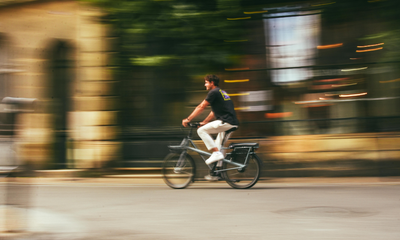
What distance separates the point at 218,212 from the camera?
17.0 ft

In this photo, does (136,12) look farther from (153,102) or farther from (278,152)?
(278,152)

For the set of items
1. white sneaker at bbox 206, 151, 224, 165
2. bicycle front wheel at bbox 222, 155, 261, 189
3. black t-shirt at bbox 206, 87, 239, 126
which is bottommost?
bicycle front wheel at bbox 222, 155, 261, 189

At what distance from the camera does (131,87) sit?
32.4 ft

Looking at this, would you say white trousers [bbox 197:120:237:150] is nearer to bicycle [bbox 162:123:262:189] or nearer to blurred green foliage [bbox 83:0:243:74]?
bicycle [bbox 162:123:262:189]

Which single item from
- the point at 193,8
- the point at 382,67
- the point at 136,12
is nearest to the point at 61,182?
the point at 136,12

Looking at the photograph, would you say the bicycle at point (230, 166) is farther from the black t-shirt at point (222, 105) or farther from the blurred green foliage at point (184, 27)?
the blurred green foliage at point (184, 27)

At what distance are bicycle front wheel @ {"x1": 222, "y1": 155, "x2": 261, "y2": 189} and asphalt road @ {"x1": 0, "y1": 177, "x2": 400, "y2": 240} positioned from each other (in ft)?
0.60

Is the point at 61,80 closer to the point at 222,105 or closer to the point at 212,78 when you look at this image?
the point at 212,78

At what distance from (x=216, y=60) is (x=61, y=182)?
4259mm

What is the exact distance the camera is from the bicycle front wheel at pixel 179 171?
7336 millimetres

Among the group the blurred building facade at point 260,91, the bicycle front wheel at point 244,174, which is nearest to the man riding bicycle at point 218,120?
the bicycle front wheel at point 244,174

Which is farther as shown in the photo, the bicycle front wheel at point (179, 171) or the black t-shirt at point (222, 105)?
the bicycle front wheel at point (179, 171)

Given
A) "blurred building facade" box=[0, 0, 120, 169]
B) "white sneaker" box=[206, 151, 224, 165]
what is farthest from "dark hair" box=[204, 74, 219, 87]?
"blurred building facade" box=[0, 0, 120, 169]

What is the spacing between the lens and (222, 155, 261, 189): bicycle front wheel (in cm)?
720
